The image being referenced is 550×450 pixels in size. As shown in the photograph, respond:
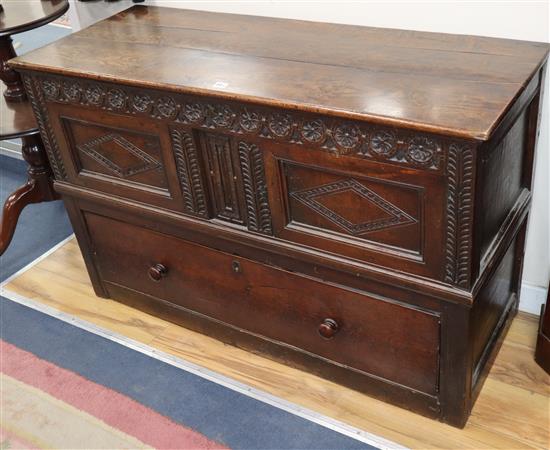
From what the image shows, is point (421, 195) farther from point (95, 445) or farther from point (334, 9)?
point (95, 445)

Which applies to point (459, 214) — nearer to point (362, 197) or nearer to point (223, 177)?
point (362, 197)

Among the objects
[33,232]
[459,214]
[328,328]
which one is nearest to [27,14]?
[33,232]

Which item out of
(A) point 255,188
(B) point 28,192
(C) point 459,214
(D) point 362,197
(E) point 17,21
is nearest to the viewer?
(C) point 459,214

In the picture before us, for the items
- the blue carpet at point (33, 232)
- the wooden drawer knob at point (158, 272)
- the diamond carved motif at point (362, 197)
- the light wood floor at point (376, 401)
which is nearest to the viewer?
the diamond carved motif at point (362, 197)

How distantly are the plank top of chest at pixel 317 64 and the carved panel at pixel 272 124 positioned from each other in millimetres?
36

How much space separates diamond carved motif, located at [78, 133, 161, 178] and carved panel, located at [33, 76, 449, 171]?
109mm

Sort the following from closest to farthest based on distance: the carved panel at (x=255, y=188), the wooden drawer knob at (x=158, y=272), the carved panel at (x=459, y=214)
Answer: the carved panel at (x=459, y=214) → the carved panel at (x=255, y=188) → the wooden drawer knob at (x=158, y=272)

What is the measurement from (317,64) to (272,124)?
0.19 metres

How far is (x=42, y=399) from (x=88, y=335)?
0.84ft

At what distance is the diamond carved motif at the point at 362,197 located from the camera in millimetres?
1421

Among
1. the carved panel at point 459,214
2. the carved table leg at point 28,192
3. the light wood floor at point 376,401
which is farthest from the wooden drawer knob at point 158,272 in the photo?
the carved panel at point 459,214

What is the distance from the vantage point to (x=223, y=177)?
163 centimetres

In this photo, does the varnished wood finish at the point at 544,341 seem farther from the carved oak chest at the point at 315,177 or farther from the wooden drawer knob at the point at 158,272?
the wooden drawer knob at the point at 158,272

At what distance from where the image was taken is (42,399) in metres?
1.87
